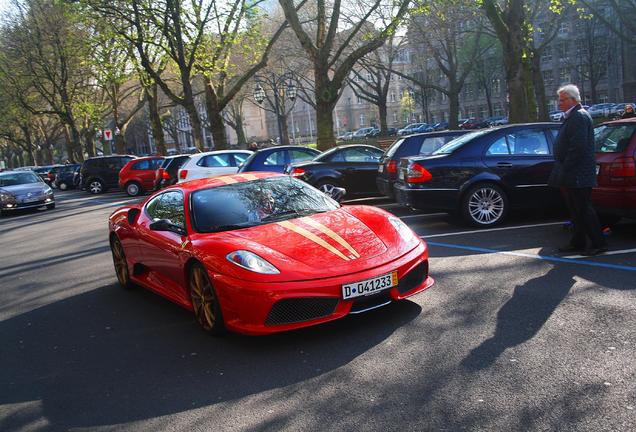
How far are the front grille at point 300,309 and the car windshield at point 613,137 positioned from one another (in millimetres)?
4643

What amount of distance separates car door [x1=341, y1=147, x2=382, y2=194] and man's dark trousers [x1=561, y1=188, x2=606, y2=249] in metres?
7.35

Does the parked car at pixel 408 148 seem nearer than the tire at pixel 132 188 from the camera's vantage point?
Yes

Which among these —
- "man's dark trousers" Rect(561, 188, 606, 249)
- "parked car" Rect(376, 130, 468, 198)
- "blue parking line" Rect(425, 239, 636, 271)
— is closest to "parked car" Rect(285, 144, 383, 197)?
"parked car" Rect(376, 130, 468, 198)

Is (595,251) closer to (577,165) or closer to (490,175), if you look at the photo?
(577,165)

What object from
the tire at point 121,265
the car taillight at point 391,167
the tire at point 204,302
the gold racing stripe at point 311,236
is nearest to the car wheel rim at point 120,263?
the tire at point 121,265

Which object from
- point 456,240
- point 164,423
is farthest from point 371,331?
point 456,240

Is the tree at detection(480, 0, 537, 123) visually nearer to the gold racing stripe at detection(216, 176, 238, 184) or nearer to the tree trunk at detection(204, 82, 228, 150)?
the gold racing stripe at detection(216, 176, 238, 184)

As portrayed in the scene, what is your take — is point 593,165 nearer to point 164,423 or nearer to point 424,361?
point 424,361

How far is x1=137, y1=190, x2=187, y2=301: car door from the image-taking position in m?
5.72

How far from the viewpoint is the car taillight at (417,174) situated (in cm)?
947

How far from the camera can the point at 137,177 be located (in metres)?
26.4

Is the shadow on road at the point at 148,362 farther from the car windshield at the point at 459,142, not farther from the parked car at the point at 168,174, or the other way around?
the parked car at the point at 168,174

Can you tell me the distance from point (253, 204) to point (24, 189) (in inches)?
765

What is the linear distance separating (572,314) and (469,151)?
4.95 m
